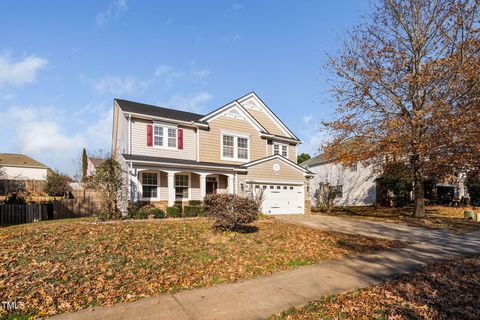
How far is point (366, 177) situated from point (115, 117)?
24.2m

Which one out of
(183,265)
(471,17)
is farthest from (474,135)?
(183,265)

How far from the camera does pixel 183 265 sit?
6.93m

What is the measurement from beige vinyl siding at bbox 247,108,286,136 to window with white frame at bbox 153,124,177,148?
6.91 meters

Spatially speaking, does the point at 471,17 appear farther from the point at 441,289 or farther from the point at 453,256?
the point at 441,289

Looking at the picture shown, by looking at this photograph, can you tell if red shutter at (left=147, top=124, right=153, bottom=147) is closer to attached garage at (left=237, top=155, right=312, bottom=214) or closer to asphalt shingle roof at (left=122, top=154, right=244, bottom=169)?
asphalt shingle roof at (left=122, top=154, right=244, bottom=169)

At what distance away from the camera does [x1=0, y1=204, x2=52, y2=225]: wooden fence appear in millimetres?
14148

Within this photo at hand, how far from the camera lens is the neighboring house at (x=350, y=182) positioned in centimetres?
2859

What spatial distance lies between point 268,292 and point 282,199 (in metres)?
15.0

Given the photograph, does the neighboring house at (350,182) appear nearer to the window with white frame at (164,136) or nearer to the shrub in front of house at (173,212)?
the window with white frame at (164,136)

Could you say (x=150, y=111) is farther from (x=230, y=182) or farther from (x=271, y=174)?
(x=271, y=174)

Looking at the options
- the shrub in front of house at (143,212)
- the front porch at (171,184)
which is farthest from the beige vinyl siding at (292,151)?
the shrub in front of house at (143,212)

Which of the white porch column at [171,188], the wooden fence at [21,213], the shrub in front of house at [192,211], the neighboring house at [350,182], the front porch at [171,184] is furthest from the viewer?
the neighboring house at [350,182]

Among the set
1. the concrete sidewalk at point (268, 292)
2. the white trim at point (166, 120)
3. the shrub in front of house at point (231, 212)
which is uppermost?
the white trim at point (166, 120)

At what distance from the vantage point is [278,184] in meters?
20.1
